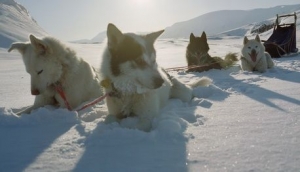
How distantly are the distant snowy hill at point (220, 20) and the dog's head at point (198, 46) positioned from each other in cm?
13679

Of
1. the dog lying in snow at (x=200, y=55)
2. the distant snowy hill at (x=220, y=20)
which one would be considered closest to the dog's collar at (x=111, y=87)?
the dog lying in snow at (x=200, y=55)

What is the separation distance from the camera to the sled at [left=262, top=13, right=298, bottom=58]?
30.2ft

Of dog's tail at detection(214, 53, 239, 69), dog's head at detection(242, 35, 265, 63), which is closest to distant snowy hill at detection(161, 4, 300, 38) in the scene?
dog's tail at detection(214, 53, 239, 69)

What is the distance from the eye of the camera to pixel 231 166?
55.4 inches

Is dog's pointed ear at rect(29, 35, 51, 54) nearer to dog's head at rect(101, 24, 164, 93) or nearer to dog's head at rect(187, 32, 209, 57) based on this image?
dog's head at rect(101, 24, 164, 93)

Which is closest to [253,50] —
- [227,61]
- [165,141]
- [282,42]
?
[227,61]

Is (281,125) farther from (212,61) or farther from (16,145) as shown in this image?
(212,61)

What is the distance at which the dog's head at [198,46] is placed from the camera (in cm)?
726

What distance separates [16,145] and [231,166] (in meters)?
1.26

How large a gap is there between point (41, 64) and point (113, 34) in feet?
2.75

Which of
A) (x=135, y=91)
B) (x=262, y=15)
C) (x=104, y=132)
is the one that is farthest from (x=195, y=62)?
(x=262, y=15)

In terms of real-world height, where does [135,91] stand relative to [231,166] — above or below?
above

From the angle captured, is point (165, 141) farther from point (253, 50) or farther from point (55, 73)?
point (253, 50)

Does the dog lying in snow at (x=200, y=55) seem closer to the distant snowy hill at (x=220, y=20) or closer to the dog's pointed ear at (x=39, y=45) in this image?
the dog's pointed ear at (x=39, y=45)
